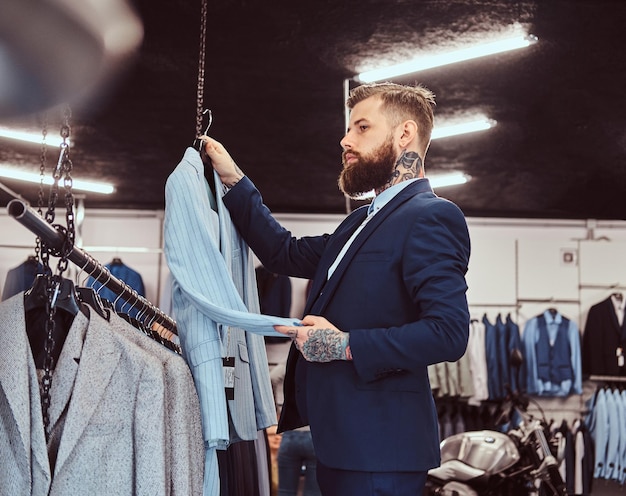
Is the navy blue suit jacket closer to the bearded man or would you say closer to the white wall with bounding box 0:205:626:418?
the bearded man

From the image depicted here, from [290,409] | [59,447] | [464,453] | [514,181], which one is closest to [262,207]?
[290,409]

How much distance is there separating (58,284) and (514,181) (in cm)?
677

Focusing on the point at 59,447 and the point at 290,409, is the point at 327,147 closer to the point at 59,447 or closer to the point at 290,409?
the point at 290,409

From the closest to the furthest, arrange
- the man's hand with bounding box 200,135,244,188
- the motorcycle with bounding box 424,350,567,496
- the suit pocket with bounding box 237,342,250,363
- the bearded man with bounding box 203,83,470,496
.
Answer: the bearded man with bounding box 203,83,470,496 → the suit pocket with bounding box 237,342,250,363 → the man's hand with bounding box 200,135,244,188 → the motorcycle with bounding box 424,350,567,496

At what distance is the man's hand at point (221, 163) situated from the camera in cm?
212

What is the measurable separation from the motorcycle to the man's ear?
3097 mm

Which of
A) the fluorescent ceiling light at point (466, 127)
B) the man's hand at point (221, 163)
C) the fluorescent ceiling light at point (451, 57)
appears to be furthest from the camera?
the fluorescent ceiling light at point (466, 127)

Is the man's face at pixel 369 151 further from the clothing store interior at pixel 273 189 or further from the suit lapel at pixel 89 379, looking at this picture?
the suit lapel at pixel 89 379

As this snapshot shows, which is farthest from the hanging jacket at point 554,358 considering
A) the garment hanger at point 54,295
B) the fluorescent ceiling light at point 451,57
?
the garment hanger at point 54,295

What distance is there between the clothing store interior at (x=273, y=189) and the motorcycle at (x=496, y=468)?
1.99ft

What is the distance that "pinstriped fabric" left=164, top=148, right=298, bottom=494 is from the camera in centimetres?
171

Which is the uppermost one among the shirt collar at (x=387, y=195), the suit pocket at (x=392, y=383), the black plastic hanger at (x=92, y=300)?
the shirt collar at (x=387, y=195)

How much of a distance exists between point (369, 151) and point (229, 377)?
2.50 feet

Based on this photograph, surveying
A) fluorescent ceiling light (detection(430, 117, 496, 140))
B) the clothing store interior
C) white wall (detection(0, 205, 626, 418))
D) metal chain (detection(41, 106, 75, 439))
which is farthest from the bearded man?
white wall (detection(0, 205, 626, 418))
